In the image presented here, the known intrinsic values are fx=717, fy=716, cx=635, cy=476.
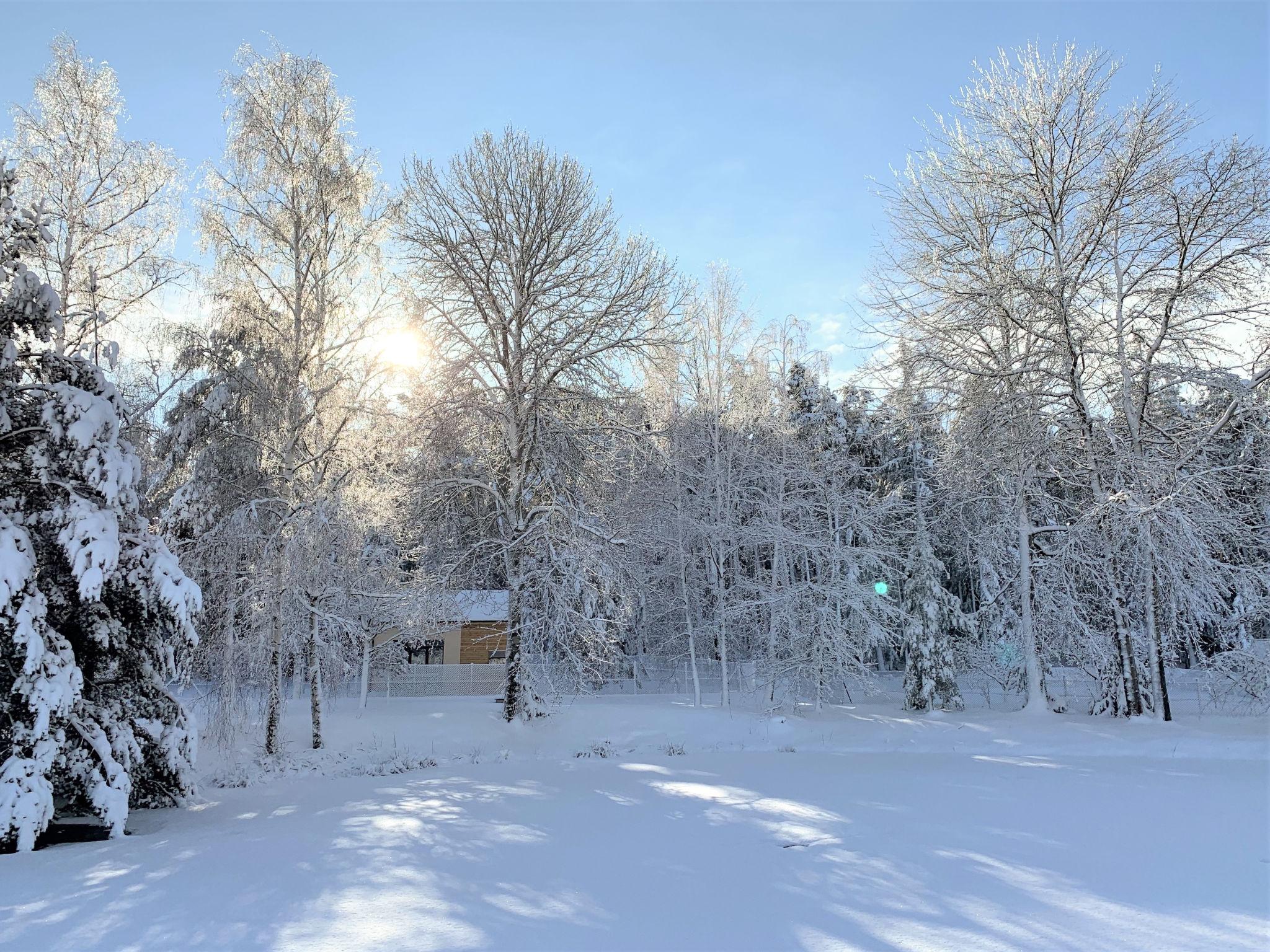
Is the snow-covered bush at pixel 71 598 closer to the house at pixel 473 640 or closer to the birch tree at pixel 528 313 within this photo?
the birch tree at pixel 528 313

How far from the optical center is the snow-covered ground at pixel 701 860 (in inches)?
173

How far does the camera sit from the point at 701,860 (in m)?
5.91

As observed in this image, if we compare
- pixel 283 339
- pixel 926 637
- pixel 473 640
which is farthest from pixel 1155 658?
pixel 473 640

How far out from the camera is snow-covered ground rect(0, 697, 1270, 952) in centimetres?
440

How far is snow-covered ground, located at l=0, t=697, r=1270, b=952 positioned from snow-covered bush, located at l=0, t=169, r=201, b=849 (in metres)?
0.67

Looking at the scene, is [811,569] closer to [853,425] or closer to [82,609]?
[853,425]

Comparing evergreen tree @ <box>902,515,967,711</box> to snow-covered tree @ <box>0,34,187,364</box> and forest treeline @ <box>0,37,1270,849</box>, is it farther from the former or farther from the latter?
snow-covered tree @ <box>0,34,187,364</box>

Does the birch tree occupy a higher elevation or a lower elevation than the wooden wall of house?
higher

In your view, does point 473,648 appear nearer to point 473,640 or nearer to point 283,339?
point 473,640

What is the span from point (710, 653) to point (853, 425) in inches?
420

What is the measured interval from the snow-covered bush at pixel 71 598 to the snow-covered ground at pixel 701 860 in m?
0.67

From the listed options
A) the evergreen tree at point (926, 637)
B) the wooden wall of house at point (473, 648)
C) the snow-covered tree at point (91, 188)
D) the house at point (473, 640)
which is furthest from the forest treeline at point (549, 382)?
the wooden wall of house at point (473, 648)

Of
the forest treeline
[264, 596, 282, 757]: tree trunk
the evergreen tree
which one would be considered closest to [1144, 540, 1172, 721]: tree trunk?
the forest treeline

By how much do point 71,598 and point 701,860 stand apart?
7.48 metres
